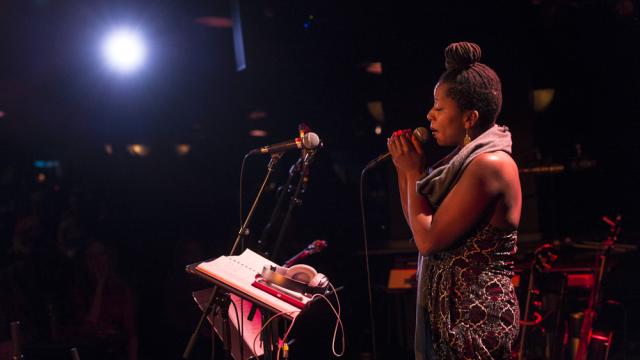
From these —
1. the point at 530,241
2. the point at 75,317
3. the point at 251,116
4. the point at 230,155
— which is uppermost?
the point at 251,116

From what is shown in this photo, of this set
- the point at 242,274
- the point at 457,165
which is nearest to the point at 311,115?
the point at 242,274

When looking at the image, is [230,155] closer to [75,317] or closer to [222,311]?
[75,317]

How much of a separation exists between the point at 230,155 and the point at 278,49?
5846 millimetres

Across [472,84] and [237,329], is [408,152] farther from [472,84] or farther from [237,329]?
[237,329]

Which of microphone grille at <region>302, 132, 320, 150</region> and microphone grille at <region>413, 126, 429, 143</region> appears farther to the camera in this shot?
microphone grille at <region>302, 132, 320, 150</region>

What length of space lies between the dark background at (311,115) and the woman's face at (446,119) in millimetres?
1530

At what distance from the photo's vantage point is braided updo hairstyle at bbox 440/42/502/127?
1773 mm

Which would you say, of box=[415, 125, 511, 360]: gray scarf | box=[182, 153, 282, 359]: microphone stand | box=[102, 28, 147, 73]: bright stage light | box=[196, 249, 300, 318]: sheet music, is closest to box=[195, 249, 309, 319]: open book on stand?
box=[196, 249, 300, 318]: sheet music

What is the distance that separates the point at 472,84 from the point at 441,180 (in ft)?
0.97

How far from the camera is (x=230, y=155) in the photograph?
11.1 m

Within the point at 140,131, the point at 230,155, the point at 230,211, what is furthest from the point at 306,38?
the point at 140,131

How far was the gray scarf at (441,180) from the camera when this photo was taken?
1.75 meters

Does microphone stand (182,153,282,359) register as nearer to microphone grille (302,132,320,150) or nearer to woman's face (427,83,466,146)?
microphone grille (302,132,320,150)

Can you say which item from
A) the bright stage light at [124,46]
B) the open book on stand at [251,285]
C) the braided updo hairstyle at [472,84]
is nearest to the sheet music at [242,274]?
the open book on stand at [251,285]
